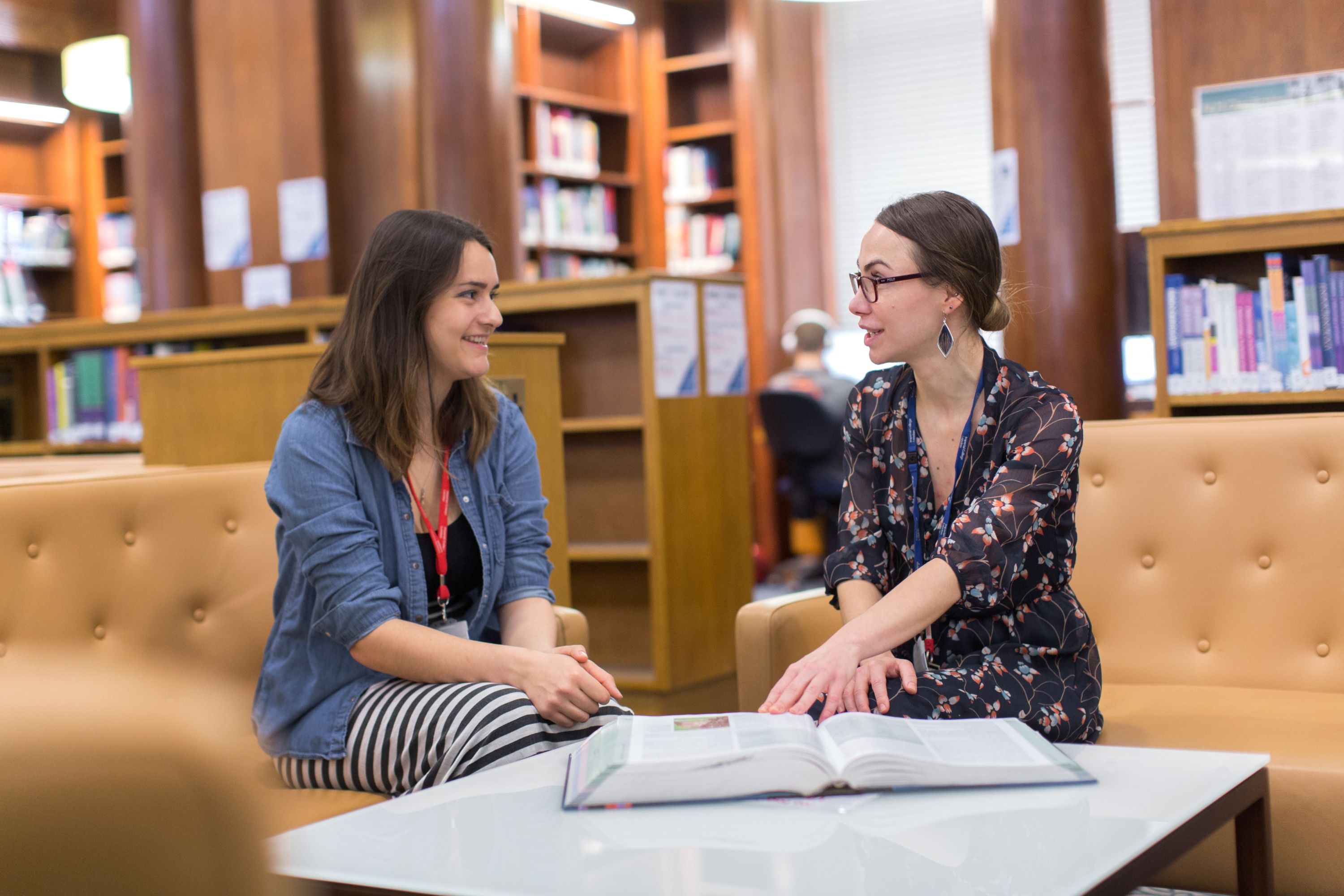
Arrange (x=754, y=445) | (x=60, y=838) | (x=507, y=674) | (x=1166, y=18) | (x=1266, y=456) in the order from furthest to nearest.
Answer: (x=754, y=445), (x=1166, y=18), (x=1266, y=456), (x=507, y=674), (x=60, y=838)

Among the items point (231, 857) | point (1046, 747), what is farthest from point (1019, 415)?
point (231, 857)

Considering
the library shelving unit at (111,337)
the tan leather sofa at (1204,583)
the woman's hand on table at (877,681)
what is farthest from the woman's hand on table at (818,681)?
the library shelving unit at (111,337)

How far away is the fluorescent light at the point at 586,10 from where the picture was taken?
23.4 feet

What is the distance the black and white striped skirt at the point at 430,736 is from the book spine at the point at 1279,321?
1.89 m

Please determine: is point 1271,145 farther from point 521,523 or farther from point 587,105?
point 587,105

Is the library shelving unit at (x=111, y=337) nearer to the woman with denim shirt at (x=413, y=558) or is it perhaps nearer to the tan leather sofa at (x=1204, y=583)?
the woman with denim shirt at (x=413, y=558)

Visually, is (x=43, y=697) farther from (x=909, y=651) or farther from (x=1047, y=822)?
(x=909, y=651)

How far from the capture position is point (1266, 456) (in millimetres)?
2354

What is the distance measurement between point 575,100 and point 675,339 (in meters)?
4.20

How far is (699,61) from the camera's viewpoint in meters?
8.04

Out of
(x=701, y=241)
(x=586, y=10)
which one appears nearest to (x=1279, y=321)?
(x=586, y=10)

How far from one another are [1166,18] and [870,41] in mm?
5074

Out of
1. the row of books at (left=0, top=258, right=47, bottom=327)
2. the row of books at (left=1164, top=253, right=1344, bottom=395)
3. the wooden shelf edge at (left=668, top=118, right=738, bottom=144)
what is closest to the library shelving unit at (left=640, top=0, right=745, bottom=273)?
the wooden shelf edge at (left=668, top=118, right=738, bottom=144)

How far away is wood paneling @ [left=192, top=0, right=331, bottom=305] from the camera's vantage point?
222 inches
